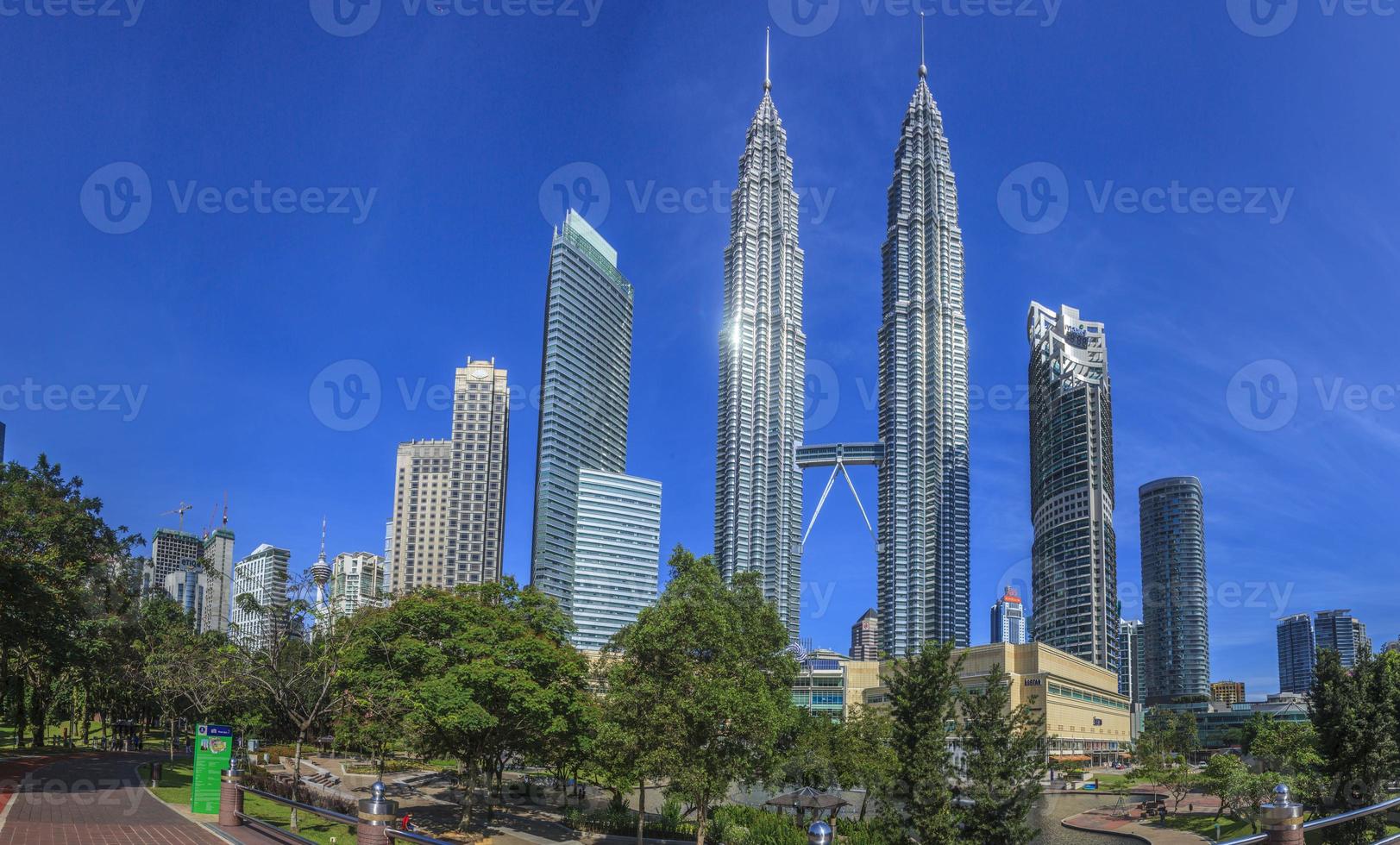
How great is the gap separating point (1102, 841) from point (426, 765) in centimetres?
4362

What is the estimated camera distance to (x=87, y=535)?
45.4 m

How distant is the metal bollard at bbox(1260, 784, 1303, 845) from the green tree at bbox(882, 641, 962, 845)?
2416 cm

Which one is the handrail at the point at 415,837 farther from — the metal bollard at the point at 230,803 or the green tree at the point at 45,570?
the green tree at the point at 45,570

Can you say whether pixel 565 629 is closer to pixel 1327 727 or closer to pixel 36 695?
pixel 1327 727

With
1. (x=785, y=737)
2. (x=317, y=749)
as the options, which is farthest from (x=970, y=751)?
(x=317, y=749)

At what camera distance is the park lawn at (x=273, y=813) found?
2867 cm

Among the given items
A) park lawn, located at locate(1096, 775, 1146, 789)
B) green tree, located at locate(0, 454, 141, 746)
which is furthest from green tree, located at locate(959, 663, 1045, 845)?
park lawn, located at locate(1096, 775, 1146, 789)

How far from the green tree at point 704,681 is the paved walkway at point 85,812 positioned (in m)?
14.1

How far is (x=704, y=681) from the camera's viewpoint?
30.6 meters

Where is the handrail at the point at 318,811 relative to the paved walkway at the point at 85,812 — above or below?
above

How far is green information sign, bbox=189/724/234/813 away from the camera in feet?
86.3

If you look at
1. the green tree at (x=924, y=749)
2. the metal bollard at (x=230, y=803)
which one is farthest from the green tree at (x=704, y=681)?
the metal bollard at (x=230, y=803)

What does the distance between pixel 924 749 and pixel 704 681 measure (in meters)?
8.47

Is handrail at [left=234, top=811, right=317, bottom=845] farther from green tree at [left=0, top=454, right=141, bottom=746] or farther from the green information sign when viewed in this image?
green tree at [left=0, top=454, right=141, bottom=746]
